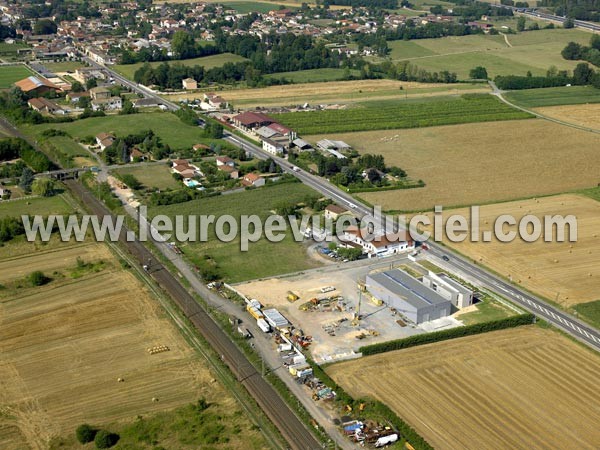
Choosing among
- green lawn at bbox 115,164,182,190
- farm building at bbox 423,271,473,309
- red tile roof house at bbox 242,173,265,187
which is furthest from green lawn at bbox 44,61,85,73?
farm building at bbox 423,271,473,309

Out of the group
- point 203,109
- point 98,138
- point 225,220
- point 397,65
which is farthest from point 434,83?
point 225,220

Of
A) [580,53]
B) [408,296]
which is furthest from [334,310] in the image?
[580,53]

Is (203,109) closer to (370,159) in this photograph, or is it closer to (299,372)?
(370,159)

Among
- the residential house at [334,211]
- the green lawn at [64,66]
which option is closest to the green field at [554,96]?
the residential house at [334,211]

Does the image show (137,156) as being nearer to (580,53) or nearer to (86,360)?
(86,360)

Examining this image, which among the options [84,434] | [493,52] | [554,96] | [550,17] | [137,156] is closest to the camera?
[84,434]
